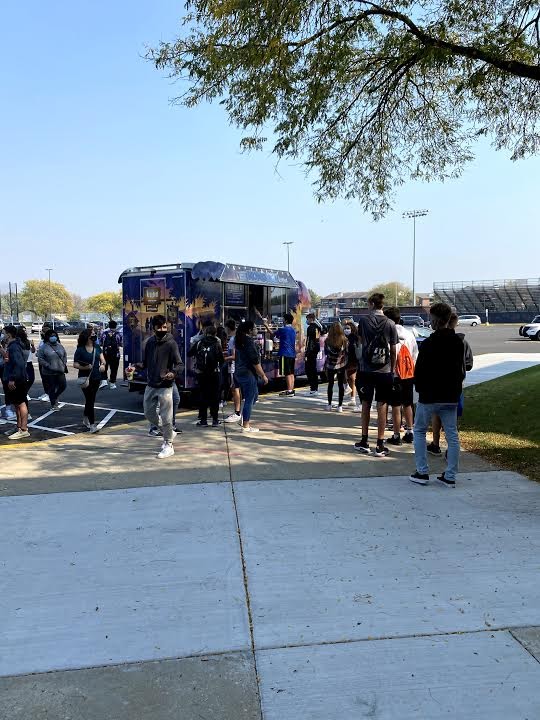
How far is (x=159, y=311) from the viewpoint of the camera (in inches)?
431

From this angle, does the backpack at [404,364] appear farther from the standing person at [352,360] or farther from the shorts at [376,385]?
the standing person at [352,360]

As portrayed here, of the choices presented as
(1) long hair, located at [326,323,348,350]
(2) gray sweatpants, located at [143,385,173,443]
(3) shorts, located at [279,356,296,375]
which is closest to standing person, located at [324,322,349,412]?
(1) long hair, located at [326,323,348,350]

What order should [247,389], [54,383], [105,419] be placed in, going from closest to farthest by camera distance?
[247,389] → [105,419] → [54,383]

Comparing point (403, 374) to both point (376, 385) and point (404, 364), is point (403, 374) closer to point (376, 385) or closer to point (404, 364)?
point (404, 364)

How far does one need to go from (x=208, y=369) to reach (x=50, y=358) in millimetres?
3489

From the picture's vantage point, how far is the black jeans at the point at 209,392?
862 cm

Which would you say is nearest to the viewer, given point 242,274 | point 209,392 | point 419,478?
point 419,478

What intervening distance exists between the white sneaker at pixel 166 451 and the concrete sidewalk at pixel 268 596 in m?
0.67

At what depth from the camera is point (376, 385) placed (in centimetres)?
666

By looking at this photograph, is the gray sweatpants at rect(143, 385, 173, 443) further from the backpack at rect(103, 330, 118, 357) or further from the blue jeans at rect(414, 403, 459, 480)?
the backpack at rect(103, 330, 118, 357)

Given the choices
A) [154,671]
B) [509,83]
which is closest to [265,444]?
[154,671]

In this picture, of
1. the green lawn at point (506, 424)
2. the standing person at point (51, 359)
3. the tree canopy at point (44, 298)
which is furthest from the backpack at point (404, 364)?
the tree canopy at point (44, 298)

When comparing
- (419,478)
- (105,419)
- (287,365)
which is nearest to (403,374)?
(419,478)

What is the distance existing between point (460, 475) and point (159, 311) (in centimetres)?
686
